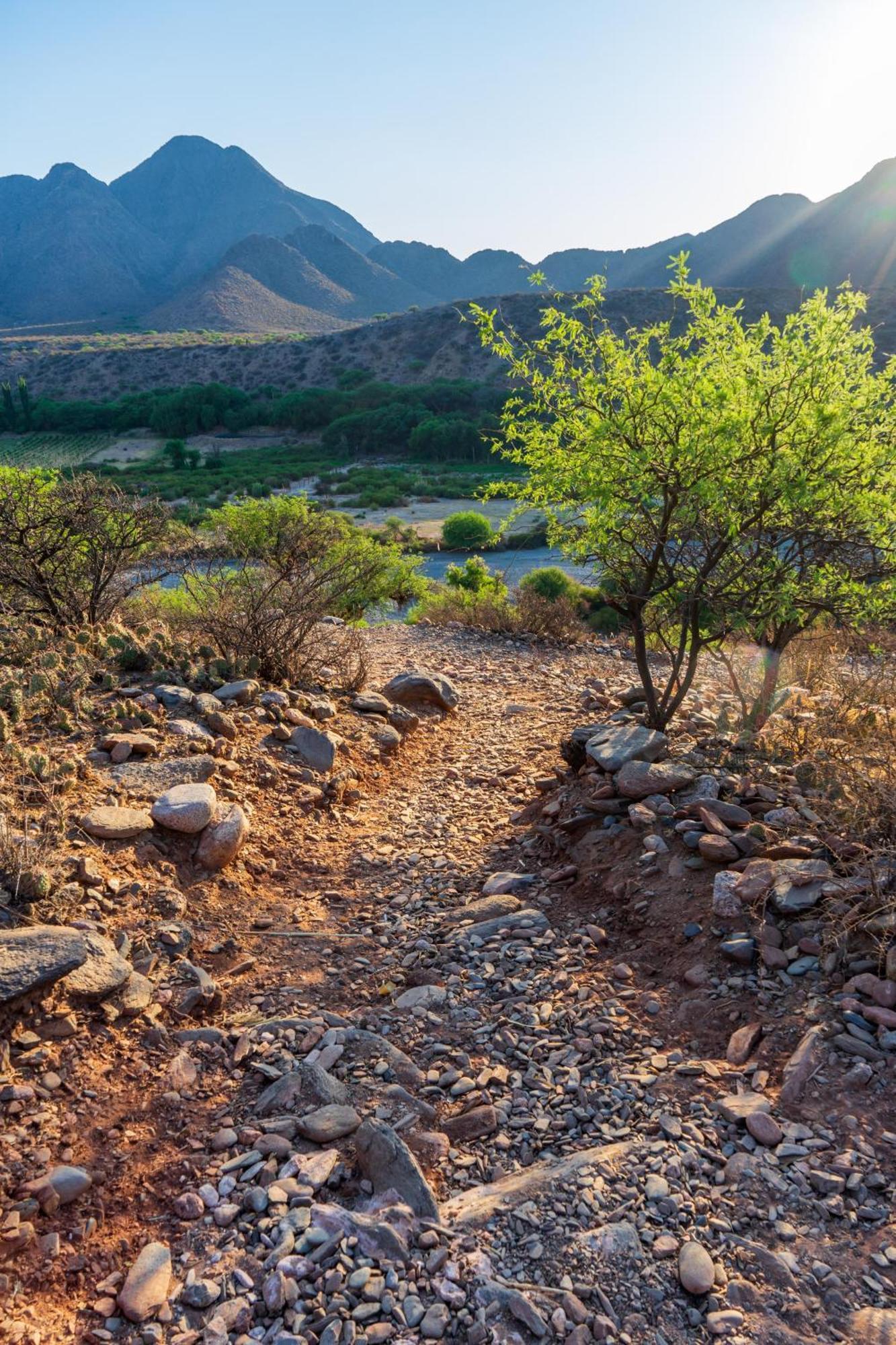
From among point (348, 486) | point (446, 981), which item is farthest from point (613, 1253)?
point (348, 486)

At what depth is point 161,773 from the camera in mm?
4820

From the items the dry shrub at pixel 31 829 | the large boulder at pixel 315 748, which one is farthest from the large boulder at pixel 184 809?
the large boulder at pixel 315 748

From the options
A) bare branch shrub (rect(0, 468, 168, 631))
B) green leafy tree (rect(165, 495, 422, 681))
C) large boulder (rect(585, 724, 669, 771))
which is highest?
bare branch shrub (rect(0, 468, 168, 631))

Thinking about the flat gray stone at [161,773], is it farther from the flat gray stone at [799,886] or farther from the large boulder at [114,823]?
the flat gray stone at [799,886]

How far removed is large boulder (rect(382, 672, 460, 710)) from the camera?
26.0 feet

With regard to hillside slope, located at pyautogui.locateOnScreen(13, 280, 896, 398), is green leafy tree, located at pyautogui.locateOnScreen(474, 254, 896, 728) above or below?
below

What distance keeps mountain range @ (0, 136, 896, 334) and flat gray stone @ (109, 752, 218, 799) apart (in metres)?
74.6

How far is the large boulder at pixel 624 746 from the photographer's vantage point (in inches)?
208

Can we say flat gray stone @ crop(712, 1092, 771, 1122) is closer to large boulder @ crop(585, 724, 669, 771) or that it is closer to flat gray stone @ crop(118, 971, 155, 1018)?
flat gray stone @ crop(118, 971, 155, 1018)

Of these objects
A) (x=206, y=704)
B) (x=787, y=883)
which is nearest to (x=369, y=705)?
(x=206, y=704)

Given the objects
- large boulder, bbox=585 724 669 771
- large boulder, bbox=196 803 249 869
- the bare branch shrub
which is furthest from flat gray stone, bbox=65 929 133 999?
the bare branch shrub

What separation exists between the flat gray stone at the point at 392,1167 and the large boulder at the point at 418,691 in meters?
5.33

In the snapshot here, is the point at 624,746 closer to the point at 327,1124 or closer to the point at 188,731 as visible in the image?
the point at 188,731

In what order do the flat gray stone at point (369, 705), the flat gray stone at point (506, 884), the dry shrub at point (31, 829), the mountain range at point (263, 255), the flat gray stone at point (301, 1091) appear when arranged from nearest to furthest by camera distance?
the flat gray stone at point (301, 1091) → the dry shrub at point (31, 829) → the flat gray stone at point (506, 884) → the flat gray stone at point (369, 705) → the mountain range at point (263, 255)
